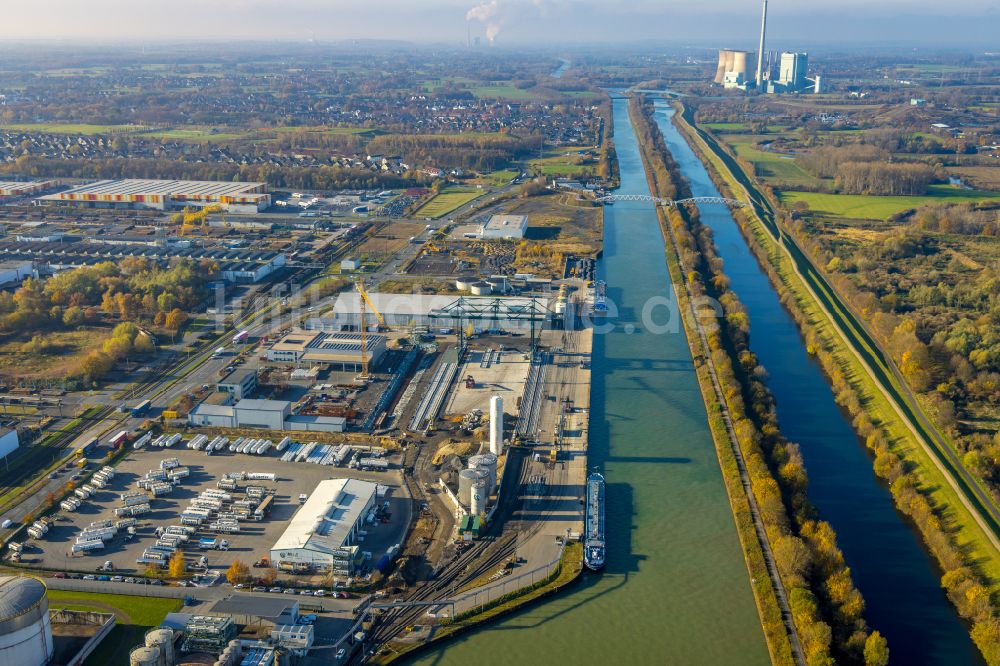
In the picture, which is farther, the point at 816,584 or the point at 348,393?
the point at 348,393

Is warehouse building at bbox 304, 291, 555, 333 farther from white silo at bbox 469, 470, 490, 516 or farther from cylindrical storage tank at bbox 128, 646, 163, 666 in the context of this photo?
cylindrical storage tank at bbox 128, 646, 163, 666

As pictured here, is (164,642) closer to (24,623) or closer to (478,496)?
(24,623)

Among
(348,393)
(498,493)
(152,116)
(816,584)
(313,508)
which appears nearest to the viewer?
(816,584)

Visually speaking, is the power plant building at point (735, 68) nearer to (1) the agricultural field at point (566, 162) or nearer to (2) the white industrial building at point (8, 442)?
(1) the agricultural field at point (566, 162)

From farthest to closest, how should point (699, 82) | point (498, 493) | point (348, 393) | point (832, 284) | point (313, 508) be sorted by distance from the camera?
point (699, 82) → point (832, 284) → point (348, 393) → point (498, 493) → point (313, 508)

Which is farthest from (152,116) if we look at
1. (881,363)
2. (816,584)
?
(816,584)

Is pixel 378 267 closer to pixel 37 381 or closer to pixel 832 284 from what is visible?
pixel 37 381
